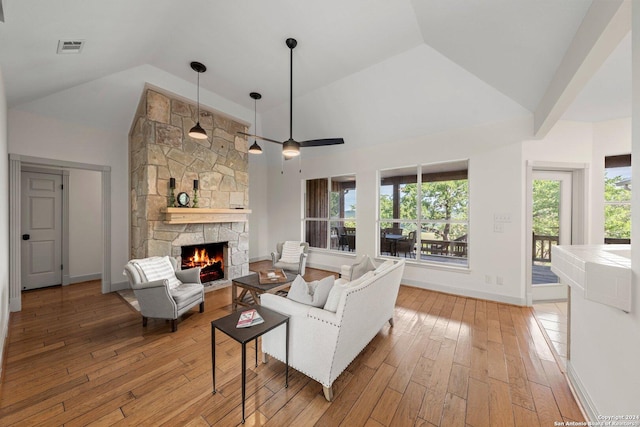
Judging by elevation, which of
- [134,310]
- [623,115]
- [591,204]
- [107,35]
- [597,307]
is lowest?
[134,310]

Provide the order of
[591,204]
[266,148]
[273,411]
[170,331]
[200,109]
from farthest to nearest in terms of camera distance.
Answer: [266,148] → [200,109] → [591,204] → [170,331] → [273,411]

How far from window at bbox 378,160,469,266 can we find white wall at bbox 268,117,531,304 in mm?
227

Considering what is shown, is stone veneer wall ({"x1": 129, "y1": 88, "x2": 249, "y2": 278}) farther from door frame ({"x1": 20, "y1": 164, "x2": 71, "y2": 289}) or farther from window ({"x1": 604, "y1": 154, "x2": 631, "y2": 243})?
window ({"x1": 604, "y1": 154, "x2": 631, "y2": 243})

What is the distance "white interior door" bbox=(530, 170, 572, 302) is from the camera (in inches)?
149

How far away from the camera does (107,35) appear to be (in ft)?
7.50

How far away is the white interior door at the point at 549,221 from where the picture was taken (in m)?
3.79

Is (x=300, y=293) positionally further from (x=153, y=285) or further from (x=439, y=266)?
(x=439, y=266)

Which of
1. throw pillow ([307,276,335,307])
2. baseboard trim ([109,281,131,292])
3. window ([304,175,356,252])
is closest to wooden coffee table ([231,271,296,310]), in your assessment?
throw pillow ([307,276,335,307])

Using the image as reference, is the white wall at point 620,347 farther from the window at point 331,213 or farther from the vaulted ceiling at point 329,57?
the window at point 331,213

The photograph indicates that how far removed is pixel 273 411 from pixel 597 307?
7.66 ft

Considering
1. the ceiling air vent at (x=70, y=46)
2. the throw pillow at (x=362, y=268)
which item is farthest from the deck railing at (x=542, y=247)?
the ceiling air vent at (x=70, y=46)

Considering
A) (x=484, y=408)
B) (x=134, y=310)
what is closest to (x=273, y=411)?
(x=484, y=408)

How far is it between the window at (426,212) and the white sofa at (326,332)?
9.14ft

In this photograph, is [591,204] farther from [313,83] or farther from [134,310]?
[134,310]
